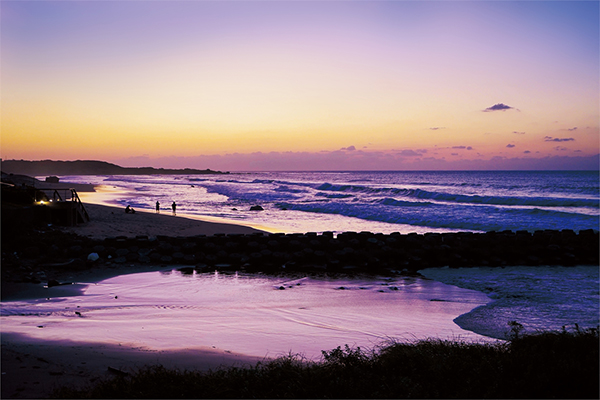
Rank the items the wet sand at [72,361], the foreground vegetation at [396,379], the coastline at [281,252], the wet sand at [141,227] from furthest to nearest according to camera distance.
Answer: the wet sand at [141,227] < the coastline at [281,252] < the wet sand at [72,361] < the foreground vegetation at [396,379]

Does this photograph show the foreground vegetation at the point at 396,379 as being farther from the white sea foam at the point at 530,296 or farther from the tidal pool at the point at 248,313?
the white sea foam at the point at 530,296

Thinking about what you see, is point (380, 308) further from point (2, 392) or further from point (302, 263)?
point (2, 392)

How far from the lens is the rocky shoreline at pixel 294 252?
45.2 feet

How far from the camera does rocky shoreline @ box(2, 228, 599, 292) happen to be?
45.2 ft

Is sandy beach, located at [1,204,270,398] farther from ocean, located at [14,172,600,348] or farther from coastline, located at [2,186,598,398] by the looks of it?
coastline, located at [2,186,598,398]

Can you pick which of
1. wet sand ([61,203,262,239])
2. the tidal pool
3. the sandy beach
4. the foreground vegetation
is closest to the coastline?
wet sand ([61,203,262,239])

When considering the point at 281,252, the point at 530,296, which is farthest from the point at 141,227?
the point at 530,296

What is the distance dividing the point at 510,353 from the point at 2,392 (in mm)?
5810

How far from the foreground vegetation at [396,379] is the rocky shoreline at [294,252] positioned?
27.7 feet

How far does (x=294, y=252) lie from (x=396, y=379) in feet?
35.0

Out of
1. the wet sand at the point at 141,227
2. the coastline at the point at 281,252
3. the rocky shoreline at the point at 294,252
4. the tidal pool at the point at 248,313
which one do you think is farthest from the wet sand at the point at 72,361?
the wet sand at the point at 141,227

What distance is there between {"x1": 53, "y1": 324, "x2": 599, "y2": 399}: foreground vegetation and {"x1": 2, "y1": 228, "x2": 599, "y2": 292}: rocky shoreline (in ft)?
27.7

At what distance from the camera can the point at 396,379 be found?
493 cm

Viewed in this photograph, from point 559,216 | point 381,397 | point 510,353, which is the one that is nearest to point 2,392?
point 381,397
